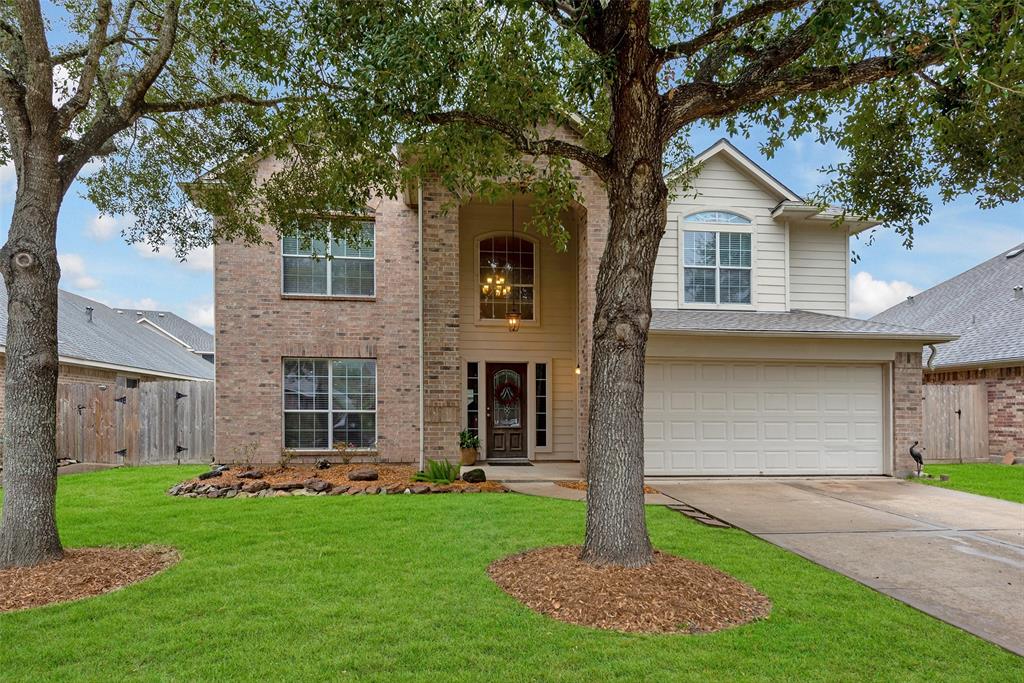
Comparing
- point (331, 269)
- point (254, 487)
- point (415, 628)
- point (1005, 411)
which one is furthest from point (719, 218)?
point (415, 628)

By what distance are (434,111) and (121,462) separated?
11397 mm

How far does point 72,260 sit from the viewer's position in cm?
2484

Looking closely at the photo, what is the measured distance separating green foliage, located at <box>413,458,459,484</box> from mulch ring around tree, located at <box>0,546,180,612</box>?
4299mm

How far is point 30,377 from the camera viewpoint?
5016 mm

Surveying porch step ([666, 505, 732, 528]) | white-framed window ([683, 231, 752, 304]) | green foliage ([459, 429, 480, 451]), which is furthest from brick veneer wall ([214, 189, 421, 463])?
porch step ([666, 505, 732, 528])

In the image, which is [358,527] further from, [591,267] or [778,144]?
[778,144]

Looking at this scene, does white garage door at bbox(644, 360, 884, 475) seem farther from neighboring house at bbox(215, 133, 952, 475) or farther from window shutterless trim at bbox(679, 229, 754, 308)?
window shutterless trim at bbox(679, 229, 754, 308)

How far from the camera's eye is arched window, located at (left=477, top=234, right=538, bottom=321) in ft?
41.2

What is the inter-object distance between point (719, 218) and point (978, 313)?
10.9 metres

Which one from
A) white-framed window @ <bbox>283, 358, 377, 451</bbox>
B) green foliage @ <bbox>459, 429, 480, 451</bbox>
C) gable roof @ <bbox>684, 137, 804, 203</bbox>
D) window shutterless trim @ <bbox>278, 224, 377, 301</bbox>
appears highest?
gable roof @ <bbox>684, 137, 804, 203</bbox>

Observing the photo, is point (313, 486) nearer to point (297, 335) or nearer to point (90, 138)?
point (297, 335)

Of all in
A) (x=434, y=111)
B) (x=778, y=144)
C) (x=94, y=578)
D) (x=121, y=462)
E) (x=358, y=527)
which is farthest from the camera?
(x=121, y=462)

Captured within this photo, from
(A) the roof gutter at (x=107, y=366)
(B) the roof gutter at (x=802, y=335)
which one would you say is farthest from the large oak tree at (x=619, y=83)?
(A) the roof gutter at (x=107, y=366)

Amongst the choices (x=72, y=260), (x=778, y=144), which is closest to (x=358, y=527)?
(x=778, y=144)
